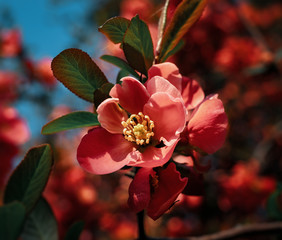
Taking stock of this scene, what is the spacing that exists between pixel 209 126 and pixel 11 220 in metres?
0.28

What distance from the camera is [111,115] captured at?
419 millimetres

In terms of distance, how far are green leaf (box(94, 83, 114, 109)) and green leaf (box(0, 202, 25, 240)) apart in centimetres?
17

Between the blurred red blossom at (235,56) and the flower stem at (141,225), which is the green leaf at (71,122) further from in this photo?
the blurred red blossom at (235,56)

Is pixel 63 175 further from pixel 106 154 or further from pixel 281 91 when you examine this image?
pixel 281 91

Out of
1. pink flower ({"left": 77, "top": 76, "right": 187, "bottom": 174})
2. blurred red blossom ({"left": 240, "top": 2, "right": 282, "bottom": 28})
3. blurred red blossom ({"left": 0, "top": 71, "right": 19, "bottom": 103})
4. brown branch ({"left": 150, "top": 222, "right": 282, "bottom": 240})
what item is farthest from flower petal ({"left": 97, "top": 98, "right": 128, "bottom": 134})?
blurred red blossom ({"left": 240, "top": 2, "right": 282, "bottom": 28})

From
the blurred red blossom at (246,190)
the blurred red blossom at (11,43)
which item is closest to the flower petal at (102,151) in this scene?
the blurred red blossom at (246,190)

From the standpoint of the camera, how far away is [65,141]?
2721mm

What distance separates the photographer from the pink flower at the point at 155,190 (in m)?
0.36

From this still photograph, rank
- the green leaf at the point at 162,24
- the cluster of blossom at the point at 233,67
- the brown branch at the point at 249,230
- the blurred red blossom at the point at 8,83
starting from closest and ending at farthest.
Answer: the green leaf at the point at 162,24, the brown branch at the point at 249,230, the cluster of blossom at the point at 233,67, the blurred red blossom at the point at 8,83

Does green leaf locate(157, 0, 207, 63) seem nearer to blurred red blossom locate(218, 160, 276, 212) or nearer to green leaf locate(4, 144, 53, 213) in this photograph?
green leaf locate(4, 144, 53, 213)

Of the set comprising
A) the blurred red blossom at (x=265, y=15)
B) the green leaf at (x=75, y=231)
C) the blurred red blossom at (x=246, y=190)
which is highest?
the green leaf at (x=75, y=231)

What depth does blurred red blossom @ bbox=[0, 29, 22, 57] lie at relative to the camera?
272 cm

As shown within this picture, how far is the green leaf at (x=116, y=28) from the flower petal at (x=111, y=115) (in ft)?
0.32

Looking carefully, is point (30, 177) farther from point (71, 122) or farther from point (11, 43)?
point (11, 43)
